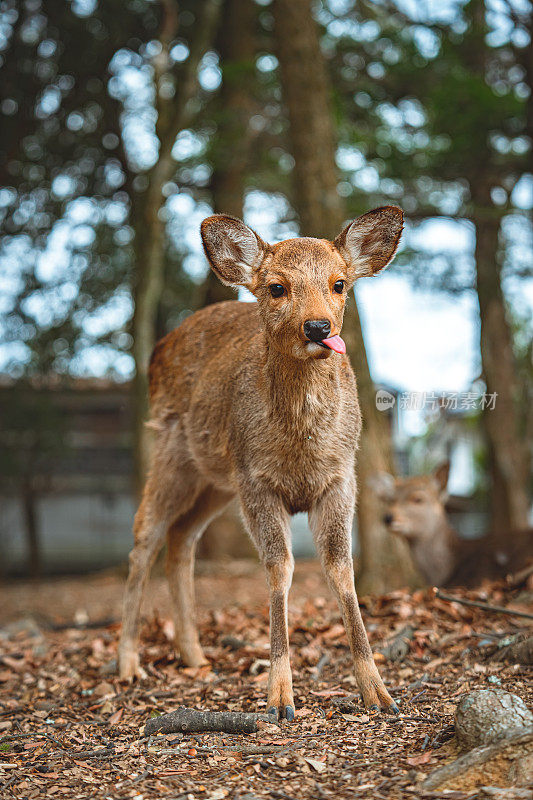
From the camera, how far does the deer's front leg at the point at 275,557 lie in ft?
12.6

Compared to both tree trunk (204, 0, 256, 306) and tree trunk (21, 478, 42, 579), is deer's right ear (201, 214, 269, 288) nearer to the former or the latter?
tree trunk (204, 0, 256, 306)

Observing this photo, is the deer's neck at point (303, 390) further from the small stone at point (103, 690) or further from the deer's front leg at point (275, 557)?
the small stone at point (103, 690)

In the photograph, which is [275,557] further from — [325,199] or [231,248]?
[325,199]

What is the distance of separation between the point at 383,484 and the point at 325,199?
2625mm

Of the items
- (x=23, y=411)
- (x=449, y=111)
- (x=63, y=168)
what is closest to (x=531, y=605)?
(x=449, y=111)

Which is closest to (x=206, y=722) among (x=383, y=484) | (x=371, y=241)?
(x=371, y=241)

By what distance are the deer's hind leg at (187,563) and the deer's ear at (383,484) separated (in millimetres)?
2208

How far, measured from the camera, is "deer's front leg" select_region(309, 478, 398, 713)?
3893 mm

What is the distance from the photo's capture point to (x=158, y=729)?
3.73 metres

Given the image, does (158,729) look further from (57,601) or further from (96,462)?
(96,462)

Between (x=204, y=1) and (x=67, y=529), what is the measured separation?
13.8 m

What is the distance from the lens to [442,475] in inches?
327

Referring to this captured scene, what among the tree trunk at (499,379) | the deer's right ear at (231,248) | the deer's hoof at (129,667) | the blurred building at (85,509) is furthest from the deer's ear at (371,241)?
the blurred building at (85,509)

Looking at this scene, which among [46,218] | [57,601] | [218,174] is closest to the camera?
[57,601]
